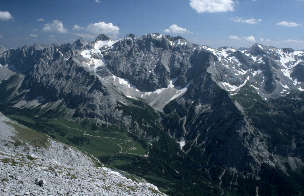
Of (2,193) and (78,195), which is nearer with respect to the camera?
(2,193)

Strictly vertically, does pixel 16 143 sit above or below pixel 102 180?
below

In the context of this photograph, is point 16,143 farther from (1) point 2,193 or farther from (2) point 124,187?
(1) point 2,193

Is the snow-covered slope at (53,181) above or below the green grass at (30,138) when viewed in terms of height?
above

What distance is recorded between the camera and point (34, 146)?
164 m

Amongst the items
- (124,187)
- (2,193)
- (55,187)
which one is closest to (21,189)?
(2,193)

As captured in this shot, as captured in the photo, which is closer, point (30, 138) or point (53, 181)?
point (53, 181)

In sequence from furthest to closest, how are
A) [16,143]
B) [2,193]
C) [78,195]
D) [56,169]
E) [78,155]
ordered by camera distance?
[78,155], [16,143], [56,169], [78,195], [2,193]

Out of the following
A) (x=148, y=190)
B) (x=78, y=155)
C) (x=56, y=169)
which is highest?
(x=56, y=169)

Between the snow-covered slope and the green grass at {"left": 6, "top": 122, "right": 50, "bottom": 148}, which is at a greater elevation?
the snow-covered slope

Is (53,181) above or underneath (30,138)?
above

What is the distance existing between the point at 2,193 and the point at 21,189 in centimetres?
407

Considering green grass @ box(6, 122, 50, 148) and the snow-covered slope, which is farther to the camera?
green grass @ box(6, 122, 50, 148)

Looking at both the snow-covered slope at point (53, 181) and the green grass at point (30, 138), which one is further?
the green grass at point (30, 138)

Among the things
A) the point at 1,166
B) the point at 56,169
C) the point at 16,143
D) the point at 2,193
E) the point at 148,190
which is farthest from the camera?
the point at 16,143
